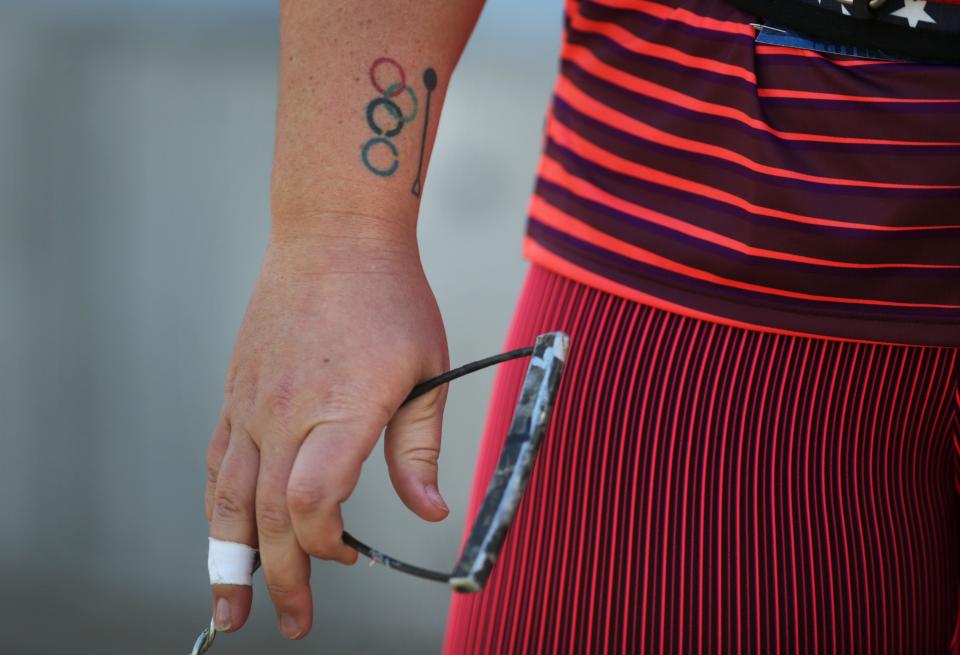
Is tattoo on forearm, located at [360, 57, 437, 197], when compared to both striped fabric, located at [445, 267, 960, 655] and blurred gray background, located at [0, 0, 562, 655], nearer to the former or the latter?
striped fabric, located at [445, 267, 960, 655]

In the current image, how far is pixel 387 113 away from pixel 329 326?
0.16m

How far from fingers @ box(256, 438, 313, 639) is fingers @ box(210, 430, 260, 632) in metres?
0.01

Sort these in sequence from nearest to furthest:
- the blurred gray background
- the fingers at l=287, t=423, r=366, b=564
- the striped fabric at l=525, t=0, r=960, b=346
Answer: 1. the fingers at l=287, t=423, r=366, b=564
2. the striped fabric at l=525, t=0, r=960, b=346
3. the blurred gray background

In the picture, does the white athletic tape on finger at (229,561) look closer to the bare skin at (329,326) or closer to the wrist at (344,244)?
the bare skin at (329,326)

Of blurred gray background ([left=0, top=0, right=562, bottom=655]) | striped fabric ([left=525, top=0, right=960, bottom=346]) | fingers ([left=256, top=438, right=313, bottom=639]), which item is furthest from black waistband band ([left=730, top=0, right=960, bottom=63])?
blurred gray background ([left=0, top=0, right=562, bottom=655])

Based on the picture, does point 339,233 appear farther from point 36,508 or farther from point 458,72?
point 36,508

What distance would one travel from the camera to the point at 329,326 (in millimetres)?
630

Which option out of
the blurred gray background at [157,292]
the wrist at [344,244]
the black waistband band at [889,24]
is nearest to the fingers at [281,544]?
the wrist at [344,244]

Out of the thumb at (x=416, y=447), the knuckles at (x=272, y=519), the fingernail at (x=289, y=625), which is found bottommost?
the fingernail at (x=289, y=625)

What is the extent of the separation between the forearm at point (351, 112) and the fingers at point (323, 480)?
0.15 m

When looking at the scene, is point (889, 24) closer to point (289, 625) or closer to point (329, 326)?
point (329, 326)

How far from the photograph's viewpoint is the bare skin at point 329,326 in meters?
0.61

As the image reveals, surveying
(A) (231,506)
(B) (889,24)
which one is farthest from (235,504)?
(B) (889,24)

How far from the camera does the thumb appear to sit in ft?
2.08
